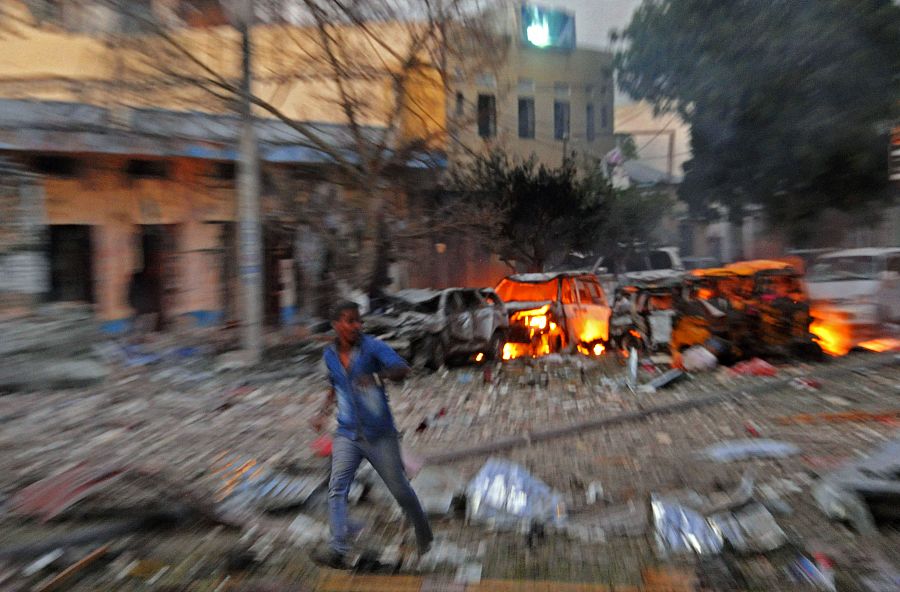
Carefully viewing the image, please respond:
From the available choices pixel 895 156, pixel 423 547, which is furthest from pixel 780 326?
pixel 423 547

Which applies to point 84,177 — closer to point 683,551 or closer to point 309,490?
point 309,490

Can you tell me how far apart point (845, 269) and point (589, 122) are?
15662 millimetres

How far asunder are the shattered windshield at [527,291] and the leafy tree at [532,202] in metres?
5.47

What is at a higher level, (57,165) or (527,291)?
(57,165)

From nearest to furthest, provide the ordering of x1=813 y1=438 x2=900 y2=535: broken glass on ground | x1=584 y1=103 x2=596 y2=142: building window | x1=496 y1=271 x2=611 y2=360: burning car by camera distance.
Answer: x1=813 y1=438 x2=900 y2=535: broken glass on ground
x1=496 y1=271 x2=611 y2=360: burning car
x1=584 y1=103 x2=596 y2=142: building window

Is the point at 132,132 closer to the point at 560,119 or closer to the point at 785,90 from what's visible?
the point at 785,90

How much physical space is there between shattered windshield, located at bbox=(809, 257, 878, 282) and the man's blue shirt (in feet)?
43.6

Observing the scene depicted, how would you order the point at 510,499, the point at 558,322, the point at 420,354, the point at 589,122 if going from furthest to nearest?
1. the point at 589,122
2. the point at 558,322
3. the point at 420,354
4. the point at 510,499

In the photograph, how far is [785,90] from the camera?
55.0ft

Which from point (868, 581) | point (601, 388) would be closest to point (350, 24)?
point (601, 388)

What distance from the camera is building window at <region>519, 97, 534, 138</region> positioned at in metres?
27.0

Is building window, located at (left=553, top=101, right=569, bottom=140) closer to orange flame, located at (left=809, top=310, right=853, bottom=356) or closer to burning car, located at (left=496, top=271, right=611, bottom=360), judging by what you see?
burning car, located at (left=496, top=271, right=611, bottom=360)

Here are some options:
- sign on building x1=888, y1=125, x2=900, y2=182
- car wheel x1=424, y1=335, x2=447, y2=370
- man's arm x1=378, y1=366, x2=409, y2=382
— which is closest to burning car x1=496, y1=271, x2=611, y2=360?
car wheel x1=424, y1=335, x2=447, y2=370

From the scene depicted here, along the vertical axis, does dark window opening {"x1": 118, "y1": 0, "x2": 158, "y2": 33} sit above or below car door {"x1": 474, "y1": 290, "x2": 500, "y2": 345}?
above
